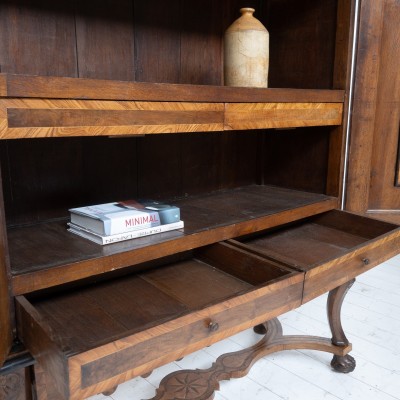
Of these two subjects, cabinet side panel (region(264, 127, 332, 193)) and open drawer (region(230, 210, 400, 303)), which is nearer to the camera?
open drawer (region(230, 210, 400, 303))

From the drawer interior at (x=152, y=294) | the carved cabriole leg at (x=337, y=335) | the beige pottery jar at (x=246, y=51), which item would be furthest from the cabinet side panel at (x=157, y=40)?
the carved cabriole leg at (x=337, y=335)

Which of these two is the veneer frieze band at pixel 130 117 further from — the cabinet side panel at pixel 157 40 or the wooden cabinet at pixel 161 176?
the cabinet side panel at pixel 157 40

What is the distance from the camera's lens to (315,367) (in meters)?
1.57

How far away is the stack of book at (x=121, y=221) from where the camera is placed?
1.06 m

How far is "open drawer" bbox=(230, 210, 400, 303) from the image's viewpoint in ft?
3.70

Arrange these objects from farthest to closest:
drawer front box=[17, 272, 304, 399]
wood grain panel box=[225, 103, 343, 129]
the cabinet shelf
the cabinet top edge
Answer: wood grain panel box=[225, 103, 343, 129]
the cabinet shelf
the cabinet top edge
drawer front box=[17, 272, 304, 399]

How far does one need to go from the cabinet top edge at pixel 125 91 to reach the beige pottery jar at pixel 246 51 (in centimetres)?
12

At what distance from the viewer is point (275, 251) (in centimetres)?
140

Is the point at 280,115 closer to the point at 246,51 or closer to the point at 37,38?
the point at 246,51

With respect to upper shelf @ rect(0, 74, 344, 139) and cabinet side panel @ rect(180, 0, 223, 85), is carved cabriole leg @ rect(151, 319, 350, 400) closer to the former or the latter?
upper shelf @ rect(0, 74, 344, 139)

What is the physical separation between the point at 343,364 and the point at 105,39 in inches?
51.5

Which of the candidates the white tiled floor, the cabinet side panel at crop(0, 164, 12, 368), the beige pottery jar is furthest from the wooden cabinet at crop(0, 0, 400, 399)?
the white tiled floor

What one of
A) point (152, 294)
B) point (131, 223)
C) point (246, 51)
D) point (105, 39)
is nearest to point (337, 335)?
point (152, 294)

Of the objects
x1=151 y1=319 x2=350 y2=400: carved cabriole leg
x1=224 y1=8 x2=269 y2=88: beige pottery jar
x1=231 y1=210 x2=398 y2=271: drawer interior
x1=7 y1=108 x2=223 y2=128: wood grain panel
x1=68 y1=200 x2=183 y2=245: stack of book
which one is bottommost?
x1=151 y1=319 x2=350 y2=400: carved cabriole leg
